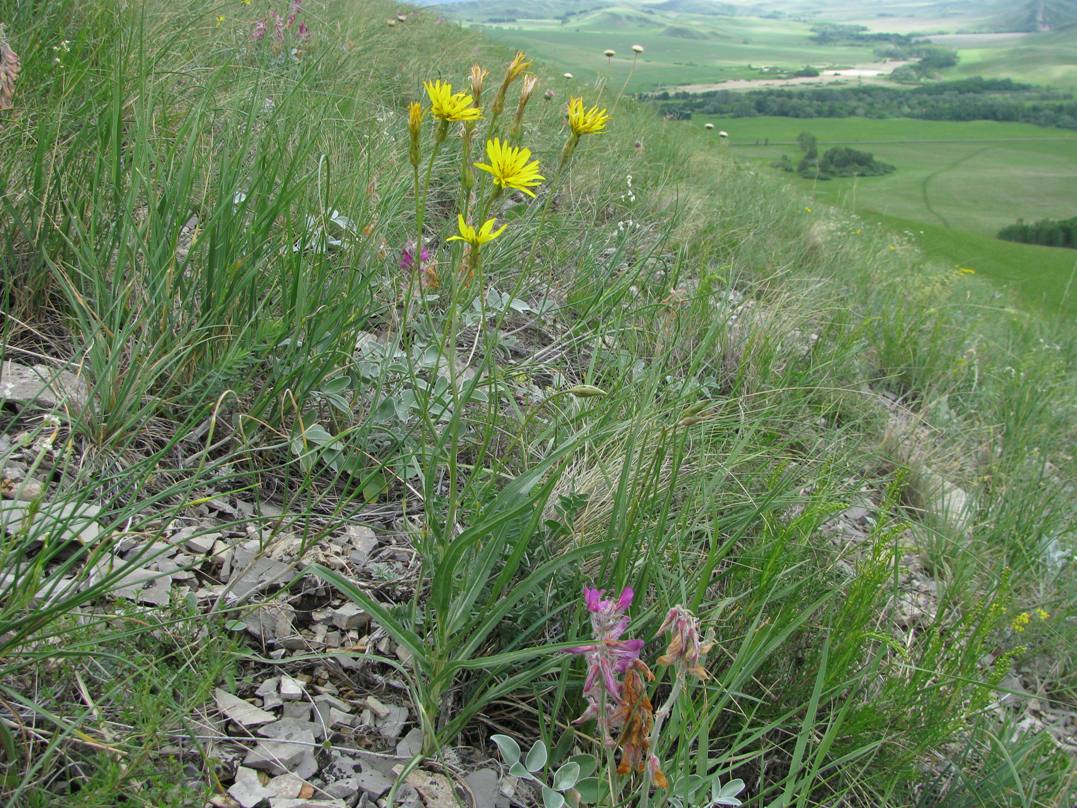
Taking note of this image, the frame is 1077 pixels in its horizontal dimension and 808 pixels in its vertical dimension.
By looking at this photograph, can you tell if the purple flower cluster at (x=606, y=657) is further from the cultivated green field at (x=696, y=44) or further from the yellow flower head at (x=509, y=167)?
the cultivated green field at (x=696, y=44)

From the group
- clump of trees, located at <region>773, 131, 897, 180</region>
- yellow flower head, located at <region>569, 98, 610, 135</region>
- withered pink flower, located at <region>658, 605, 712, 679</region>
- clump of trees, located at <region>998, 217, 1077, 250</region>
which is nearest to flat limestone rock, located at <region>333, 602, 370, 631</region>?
withered pink flower, located at <region>658, 605, 712, 679</region>

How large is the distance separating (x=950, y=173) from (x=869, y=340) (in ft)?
80.1

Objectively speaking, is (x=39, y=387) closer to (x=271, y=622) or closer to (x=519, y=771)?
(x=271, y=622)

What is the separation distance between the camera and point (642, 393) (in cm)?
201

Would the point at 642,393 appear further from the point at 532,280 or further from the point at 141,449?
the point at 141,449

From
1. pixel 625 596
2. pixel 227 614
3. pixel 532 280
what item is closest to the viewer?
pixel 625 596

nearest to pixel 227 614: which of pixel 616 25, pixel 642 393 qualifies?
pixel 642 393

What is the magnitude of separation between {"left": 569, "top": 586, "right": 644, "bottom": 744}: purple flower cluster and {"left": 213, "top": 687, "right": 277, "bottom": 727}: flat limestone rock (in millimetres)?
506

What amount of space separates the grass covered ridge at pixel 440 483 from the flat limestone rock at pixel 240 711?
0.05 meters

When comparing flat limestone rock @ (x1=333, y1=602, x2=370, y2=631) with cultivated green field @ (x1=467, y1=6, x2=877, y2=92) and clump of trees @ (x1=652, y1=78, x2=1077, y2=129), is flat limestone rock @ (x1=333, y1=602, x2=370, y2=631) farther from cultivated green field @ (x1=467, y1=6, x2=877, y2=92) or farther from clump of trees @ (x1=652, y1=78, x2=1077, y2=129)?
cultivated green field @ (x1=467, y1=6, x2=877, y2=92)

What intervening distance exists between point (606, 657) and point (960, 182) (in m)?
26.1

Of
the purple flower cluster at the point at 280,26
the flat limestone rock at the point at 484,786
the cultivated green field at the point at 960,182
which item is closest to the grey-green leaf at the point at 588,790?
the flat limestone rock at the point at 484,786

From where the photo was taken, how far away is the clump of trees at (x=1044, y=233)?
16.0 meters

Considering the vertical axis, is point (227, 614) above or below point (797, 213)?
below
